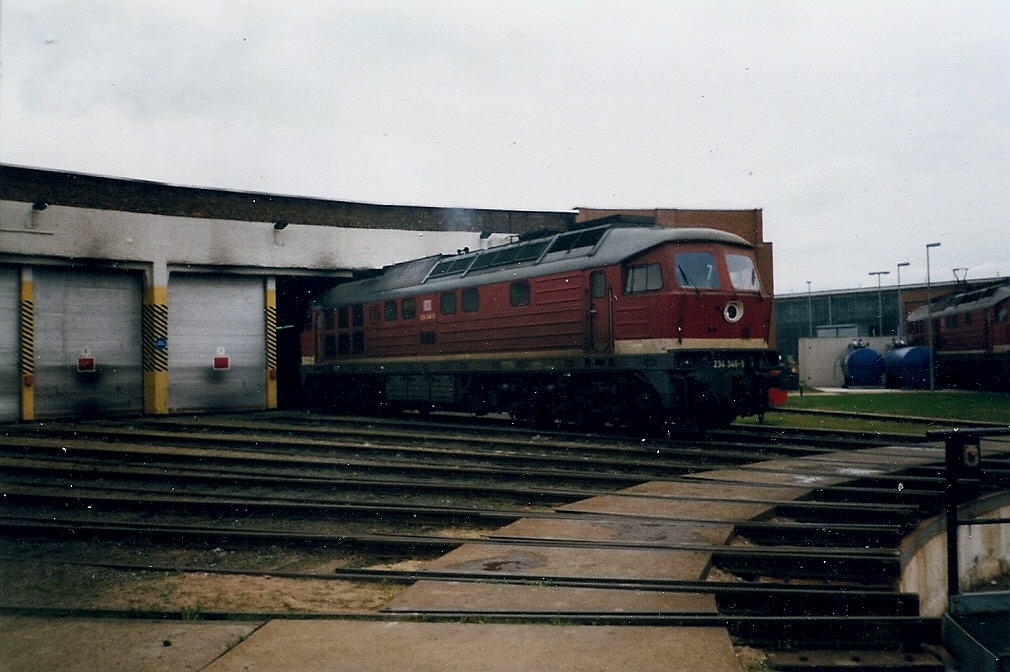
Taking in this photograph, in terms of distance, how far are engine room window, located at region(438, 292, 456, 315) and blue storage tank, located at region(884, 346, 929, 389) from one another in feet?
82.4

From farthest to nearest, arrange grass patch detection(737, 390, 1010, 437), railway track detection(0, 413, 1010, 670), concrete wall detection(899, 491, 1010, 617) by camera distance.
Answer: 1. grass patch detection(737, 390, 1010, 437)
2. concrete wall detection(899, 491, 1010, 617)
3. railway track detection(0, 413, 1010, 670)

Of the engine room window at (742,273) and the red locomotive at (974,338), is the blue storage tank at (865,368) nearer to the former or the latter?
the red locomotive at (974,338)

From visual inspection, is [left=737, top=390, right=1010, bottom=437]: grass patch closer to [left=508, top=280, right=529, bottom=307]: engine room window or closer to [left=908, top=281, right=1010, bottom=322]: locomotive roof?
[left=908, top=281, right=1010, bottom=322]: locomotive roof

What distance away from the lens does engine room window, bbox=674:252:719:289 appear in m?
12.8

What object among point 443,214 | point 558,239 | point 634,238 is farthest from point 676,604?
point 443,214

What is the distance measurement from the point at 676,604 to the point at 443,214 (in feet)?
75.9

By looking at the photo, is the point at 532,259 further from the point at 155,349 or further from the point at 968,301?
the point at 968,301

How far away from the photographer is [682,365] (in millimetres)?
12492

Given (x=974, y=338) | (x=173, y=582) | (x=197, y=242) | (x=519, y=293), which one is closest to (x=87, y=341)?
(x=197, y=242)

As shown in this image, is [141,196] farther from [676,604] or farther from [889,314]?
[889,314]

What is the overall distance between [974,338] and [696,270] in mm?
23851

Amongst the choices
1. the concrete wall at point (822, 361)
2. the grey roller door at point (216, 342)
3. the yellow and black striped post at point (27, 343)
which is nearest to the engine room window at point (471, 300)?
the grey roller door at point (216, 342)

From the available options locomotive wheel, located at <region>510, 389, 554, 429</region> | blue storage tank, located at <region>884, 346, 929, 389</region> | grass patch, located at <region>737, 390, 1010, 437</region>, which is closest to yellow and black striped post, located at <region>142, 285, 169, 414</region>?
locomotive wheel, located at <region>510, 389, 554, 429</region>

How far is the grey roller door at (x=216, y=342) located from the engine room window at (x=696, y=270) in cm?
1517
